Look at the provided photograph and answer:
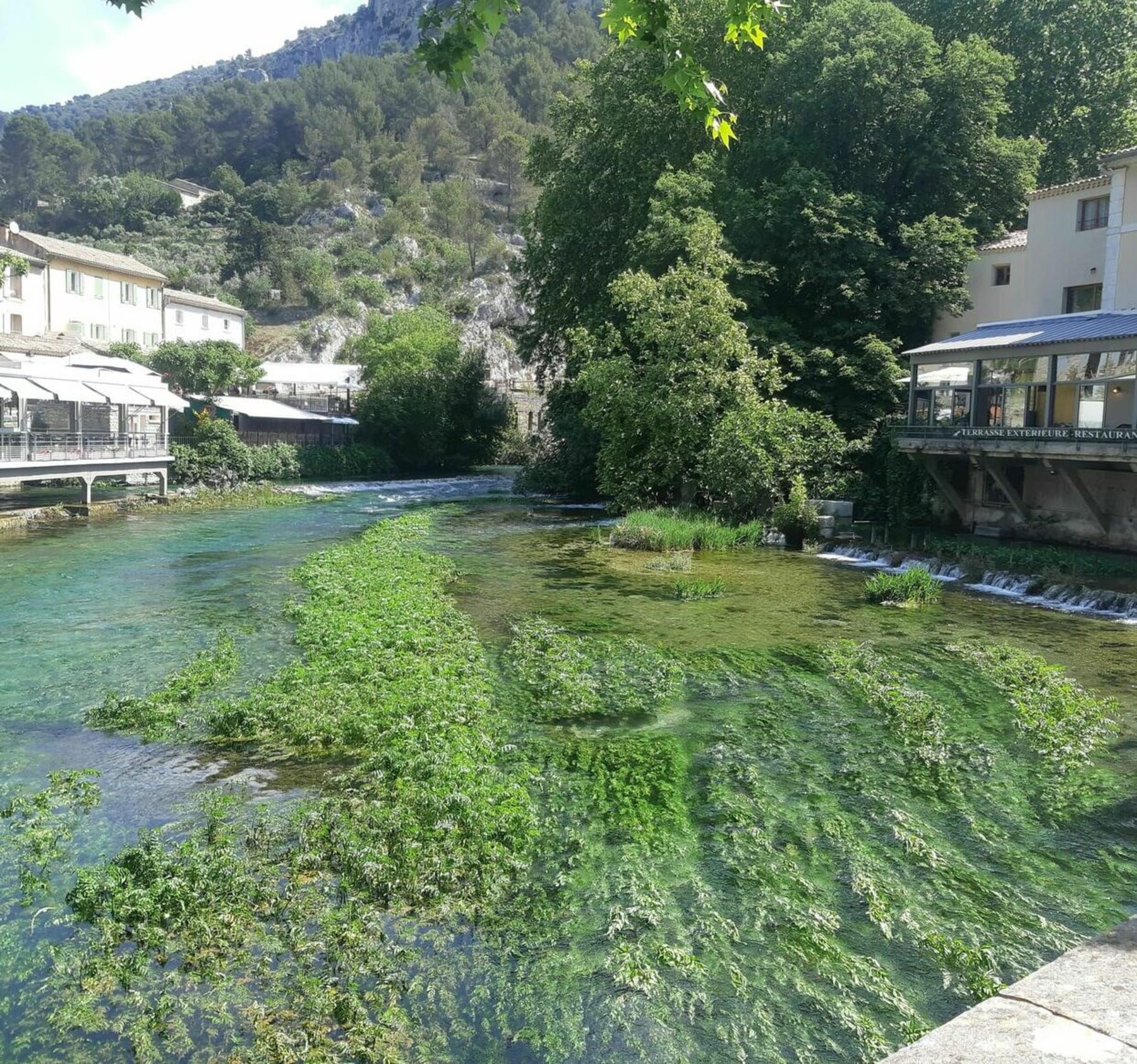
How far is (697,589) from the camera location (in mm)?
20094

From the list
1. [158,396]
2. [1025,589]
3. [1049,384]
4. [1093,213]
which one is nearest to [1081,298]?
[1093,213]

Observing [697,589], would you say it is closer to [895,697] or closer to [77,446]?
[895,697]

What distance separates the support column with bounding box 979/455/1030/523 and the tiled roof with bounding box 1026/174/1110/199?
34.4 feet

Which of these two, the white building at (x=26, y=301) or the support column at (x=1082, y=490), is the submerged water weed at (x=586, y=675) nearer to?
the support column at (x=1082, y=490)

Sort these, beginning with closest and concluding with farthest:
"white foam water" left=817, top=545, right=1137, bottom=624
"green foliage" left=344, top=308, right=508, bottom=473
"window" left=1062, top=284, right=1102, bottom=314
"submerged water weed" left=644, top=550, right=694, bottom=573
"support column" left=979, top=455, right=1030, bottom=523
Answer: "white foam water" left=817, top=545, right=1137, bottom=624
"submerged water weed" left=644, top=550, right=694, bottom=573
"support column" left=979, top=455, right=1030, bottom=523
"window" left=1062, top=284, right=1102, bottom=314
"green foliage" left=344, top=308, right=508, bottom=473

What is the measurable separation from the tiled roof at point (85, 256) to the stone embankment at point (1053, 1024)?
58.5 m

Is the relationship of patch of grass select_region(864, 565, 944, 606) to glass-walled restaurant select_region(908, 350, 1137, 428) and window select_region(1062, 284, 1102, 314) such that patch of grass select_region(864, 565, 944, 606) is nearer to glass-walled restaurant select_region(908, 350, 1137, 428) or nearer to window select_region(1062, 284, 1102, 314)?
glass-walled restaurant select_region(908, 350, 1137, 428)

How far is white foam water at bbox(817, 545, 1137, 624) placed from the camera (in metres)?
19.0

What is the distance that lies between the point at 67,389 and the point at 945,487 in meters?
28.1

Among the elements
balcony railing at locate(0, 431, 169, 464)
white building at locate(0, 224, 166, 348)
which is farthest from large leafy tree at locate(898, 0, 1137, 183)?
white building at locate(0, 224, 166, 348)

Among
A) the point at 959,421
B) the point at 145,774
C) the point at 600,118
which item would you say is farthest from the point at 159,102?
the point at 145,774

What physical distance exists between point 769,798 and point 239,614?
35.6 feet

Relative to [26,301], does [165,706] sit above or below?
below

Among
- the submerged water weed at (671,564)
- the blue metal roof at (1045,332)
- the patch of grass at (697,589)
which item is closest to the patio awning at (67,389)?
the submerged water weed at (671,564)
